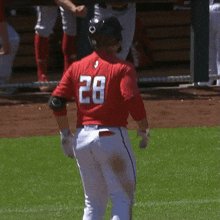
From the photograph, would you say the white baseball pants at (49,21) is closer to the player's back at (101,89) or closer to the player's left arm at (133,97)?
the player's back at (101,89)

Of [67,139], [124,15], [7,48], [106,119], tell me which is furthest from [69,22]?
[106,119]

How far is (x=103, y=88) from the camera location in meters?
3.87

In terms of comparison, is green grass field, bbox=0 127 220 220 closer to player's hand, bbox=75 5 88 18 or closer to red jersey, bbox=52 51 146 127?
red jersey, bbox=52 51 146 127

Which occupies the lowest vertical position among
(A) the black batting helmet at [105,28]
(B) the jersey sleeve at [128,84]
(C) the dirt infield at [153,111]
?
(C) the dirt infield at [153,111]

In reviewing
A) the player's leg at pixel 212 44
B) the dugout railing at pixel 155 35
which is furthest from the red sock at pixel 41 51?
the dugout railing at pixel 155 35

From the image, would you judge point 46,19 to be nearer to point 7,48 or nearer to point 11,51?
point 11,51

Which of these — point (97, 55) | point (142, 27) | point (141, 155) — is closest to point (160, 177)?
point (141, 155)

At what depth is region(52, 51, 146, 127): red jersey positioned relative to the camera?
3.85m

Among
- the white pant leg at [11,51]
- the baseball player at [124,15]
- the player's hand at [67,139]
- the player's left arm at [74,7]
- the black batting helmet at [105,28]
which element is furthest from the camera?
the white pant leg at [11,51]

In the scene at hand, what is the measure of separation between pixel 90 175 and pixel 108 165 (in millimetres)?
146

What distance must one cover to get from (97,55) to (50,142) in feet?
11.2

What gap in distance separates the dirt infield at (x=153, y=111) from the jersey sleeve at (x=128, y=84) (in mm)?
3889

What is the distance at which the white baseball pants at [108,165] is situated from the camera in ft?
12.7

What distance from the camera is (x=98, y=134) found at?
3.88 meters
